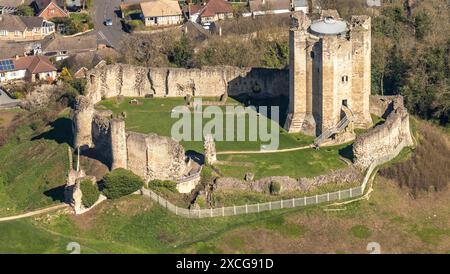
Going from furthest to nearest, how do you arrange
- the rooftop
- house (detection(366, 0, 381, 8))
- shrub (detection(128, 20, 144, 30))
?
the rooftop
shrub (detection(128, 20, 144, 30))
house (detection(366, 0, 381, 8))

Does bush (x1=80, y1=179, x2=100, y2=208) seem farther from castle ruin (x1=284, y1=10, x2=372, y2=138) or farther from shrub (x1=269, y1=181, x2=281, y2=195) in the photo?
castle ruin (x1=284, y1=10, x2=372, y2=138)

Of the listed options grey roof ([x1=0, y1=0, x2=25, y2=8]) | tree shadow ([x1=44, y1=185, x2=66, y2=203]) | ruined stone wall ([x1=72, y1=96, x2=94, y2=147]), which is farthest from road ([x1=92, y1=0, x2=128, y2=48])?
tree shadow ([x1=44, y1=185, x2=66, y2=203])

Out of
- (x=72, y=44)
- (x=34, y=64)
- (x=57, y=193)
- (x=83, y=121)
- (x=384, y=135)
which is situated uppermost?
(x=83, y=121)

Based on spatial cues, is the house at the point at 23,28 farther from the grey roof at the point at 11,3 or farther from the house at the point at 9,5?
the grey roof at the point at 11,3

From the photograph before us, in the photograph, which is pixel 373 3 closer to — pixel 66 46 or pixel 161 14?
pixel 161 14

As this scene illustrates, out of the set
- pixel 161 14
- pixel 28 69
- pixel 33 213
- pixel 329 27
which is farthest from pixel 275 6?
pixel 33 213

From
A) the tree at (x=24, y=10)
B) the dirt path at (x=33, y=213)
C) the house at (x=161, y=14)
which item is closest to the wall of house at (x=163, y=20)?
the house at (x=161, y=14)

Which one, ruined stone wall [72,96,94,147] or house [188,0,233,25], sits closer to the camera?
ruined stone wall [72,96,94,147]
